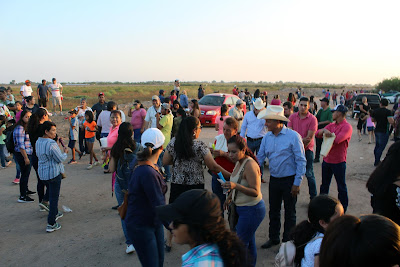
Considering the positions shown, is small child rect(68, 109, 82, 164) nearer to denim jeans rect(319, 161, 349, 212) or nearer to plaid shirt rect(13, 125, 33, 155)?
plaid shirt rect(13, 125, 33, 155)

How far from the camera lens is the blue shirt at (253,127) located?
287 inches

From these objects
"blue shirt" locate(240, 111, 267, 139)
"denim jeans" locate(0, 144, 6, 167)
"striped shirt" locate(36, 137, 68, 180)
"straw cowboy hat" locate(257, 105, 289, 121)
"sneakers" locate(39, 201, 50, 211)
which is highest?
"straw cowboy hat" locate(257, 105, 289, 121)

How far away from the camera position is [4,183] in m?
7.98

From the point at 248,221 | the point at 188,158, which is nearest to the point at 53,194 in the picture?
the point at 188,158

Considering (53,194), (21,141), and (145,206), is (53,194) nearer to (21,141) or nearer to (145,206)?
(21,141)

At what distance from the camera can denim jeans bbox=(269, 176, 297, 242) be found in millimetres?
4625

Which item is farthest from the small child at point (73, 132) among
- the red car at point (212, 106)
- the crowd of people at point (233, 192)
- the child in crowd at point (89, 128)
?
the red car at point (212, 106)

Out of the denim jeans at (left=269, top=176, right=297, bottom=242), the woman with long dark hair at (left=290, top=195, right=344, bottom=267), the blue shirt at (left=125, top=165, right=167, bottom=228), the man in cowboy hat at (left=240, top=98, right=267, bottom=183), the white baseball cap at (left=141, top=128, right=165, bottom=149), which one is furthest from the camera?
the man in cowboy hat at (left=240, top=98, right=267, bottom=183)

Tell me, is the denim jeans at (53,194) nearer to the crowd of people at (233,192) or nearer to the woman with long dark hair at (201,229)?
the crowd of people at (233,192)

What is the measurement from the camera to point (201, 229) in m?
1.93

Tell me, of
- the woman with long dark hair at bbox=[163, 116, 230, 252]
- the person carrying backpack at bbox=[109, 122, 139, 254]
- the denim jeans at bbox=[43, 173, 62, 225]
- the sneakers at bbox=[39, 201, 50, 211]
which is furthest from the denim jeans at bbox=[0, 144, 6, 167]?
the woman with long dark hair at bbox=[163, 116, 230, 252]

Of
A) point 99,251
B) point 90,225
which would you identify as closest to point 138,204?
point 99,251

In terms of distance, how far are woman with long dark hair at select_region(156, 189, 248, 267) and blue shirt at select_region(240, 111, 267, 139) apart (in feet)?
18.0

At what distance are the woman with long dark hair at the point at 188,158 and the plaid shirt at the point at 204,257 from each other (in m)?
2.19
